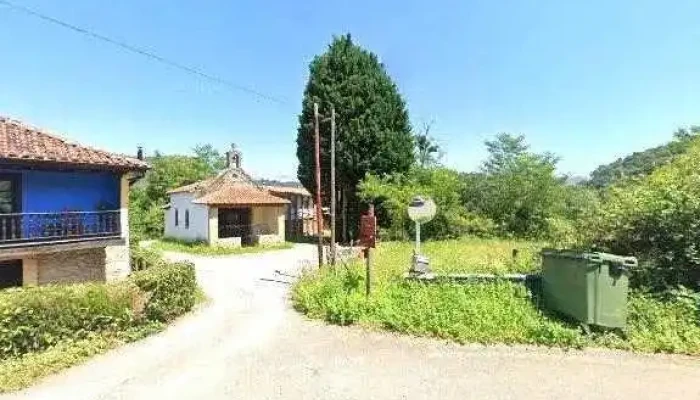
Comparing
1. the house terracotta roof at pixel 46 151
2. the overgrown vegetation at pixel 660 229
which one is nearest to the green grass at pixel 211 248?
the house terracotta roof at pixel 46 151

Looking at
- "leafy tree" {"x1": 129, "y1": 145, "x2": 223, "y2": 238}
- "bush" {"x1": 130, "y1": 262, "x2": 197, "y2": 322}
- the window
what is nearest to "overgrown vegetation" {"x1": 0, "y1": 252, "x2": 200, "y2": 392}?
"bush" {"x1": 130, "y1": 262, "x2": 197, "y2": 322}

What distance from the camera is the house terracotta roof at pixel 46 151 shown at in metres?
12.6

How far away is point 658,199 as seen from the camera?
1052 cm

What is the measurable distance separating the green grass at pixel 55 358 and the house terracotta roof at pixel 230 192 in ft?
60.1

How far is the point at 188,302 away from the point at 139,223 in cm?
2854

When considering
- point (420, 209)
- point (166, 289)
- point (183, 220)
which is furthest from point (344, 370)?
point (183, 220)

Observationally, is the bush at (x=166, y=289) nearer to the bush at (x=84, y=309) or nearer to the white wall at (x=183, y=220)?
the bush at (x=84, y=309)

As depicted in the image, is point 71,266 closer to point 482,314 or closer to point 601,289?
point 482,314

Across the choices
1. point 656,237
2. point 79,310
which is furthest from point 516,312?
point 79,310

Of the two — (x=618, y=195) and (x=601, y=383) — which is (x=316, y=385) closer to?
(x=601, y=383)

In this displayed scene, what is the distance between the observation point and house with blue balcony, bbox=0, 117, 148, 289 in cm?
1290

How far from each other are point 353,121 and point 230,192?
872 centimetres

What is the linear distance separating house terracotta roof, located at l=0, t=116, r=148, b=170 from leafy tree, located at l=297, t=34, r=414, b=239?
14.9 m

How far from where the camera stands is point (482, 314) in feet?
30.5
